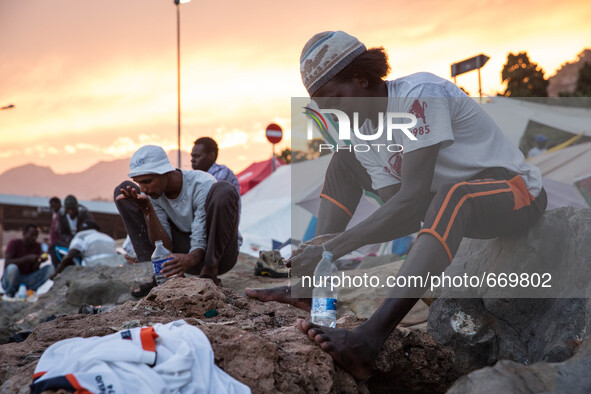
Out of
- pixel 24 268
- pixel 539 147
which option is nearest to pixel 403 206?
pixel 24 268

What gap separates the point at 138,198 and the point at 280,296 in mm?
1409

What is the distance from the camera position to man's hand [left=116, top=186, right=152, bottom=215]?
12.7 feet

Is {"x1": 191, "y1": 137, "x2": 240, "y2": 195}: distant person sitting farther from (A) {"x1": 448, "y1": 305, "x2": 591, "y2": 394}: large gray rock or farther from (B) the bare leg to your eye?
(A) {"x1": 448, "y1": 305, "x2": 591, "y2": 394}: large gray rock

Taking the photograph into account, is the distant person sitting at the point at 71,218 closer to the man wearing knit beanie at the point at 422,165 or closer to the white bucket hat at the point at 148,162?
the white bucket hat at the point at 148,162

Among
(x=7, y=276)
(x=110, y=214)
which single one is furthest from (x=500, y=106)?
(x=110, y=214)

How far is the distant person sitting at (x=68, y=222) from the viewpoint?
8906 millimetres

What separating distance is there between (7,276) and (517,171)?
956 cm

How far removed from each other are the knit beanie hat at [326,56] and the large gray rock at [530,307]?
1338 mm

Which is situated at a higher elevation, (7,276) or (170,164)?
(170,164)

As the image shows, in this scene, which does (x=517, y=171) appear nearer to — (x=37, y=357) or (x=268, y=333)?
(x=268, y=333)

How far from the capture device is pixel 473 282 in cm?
314

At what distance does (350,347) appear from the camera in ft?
6.95

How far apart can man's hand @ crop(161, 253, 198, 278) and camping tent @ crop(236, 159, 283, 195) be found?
36.0ft

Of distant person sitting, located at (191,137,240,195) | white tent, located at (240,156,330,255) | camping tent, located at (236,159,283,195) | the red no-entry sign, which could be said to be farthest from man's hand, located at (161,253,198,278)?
camping tent, located at (236,159,283,195)
